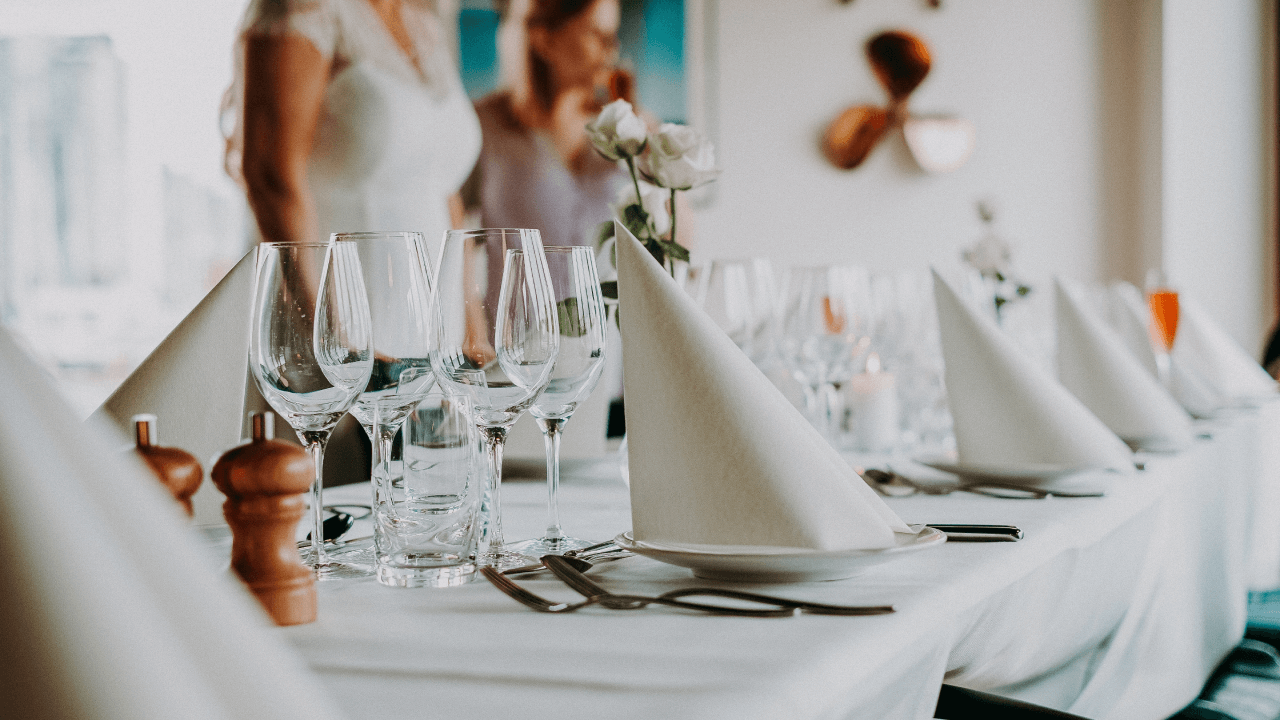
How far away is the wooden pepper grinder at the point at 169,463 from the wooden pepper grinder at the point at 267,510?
3 cm

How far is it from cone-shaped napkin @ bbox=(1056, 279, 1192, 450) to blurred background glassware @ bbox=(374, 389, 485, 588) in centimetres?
98

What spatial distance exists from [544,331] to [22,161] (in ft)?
15.6

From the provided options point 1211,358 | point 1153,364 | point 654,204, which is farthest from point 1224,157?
point 654,204

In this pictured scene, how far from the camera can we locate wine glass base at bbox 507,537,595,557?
0.86 meters

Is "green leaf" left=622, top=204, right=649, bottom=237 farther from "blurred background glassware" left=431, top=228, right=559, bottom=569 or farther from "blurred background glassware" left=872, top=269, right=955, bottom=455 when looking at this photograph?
"blurred background glassware" left=872, top=269, right=955, bottom=455

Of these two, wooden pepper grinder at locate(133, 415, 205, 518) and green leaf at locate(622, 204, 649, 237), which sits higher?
green leaf at locate(622, 204, 649, 237)

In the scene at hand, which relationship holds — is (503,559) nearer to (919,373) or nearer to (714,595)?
(714,595)

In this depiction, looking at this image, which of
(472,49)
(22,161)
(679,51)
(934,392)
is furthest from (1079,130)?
(22,161)

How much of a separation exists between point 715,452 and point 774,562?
8cm

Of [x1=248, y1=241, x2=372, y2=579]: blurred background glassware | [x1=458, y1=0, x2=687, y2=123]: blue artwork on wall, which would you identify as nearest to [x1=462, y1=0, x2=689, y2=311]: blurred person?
[x1=458, y1=0, x2=687, y2=123]: blue artwork on wall

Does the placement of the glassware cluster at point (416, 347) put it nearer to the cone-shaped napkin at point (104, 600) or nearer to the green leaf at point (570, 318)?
the green leaf at point (570, 318)

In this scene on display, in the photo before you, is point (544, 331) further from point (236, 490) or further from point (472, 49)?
point (472, 49)

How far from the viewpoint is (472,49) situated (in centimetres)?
392

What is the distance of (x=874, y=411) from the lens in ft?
5.52
